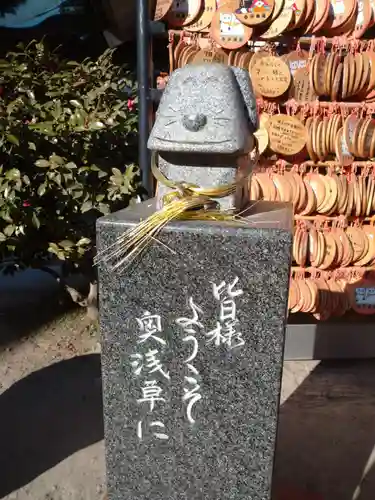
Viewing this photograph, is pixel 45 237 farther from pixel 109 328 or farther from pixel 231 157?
pixel 231 157

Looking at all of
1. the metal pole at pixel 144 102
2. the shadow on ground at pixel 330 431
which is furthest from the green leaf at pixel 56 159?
the shadow on ground at pixel 330 431

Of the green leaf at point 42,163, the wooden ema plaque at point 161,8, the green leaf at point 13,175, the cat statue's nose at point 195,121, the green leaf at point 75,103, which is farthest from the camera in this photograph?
the wooden ema plaque at point 161,8

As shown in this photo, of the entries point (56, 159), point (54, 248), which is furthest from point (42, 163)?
point (54, 248)

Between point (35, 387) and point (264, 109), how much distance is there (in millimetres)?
2583

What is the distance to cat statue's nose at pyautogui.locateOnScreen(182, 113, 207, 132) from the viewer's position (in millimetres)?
1721

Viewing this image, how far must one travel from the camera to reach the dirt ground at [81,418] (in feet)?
9.34

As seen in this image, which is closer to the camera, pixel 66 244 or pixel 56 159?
pixel 56 159

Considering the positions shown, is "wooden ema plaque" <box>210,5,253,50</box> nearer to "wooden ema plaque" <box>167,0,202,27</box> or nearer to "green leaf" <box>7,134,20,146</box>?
"wooden ema plaque" <box>167,0,202,27</box>

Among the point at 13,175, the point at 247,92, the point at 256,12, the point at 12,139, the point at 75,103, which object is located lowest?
the point at 13,175

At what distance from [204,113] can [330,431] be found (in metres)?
2.46

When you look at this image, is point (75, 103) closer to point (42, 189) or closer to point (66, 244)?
point (42, 189)

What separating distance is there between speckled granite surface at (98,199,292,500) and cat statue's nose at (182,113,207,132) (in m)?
0.33

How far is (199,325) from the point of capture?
1.80 meters

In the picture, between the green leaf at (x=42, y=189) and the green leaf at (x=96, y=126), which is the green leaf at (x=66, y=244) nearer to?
Result: the green leaf at (x=42, y=189)
